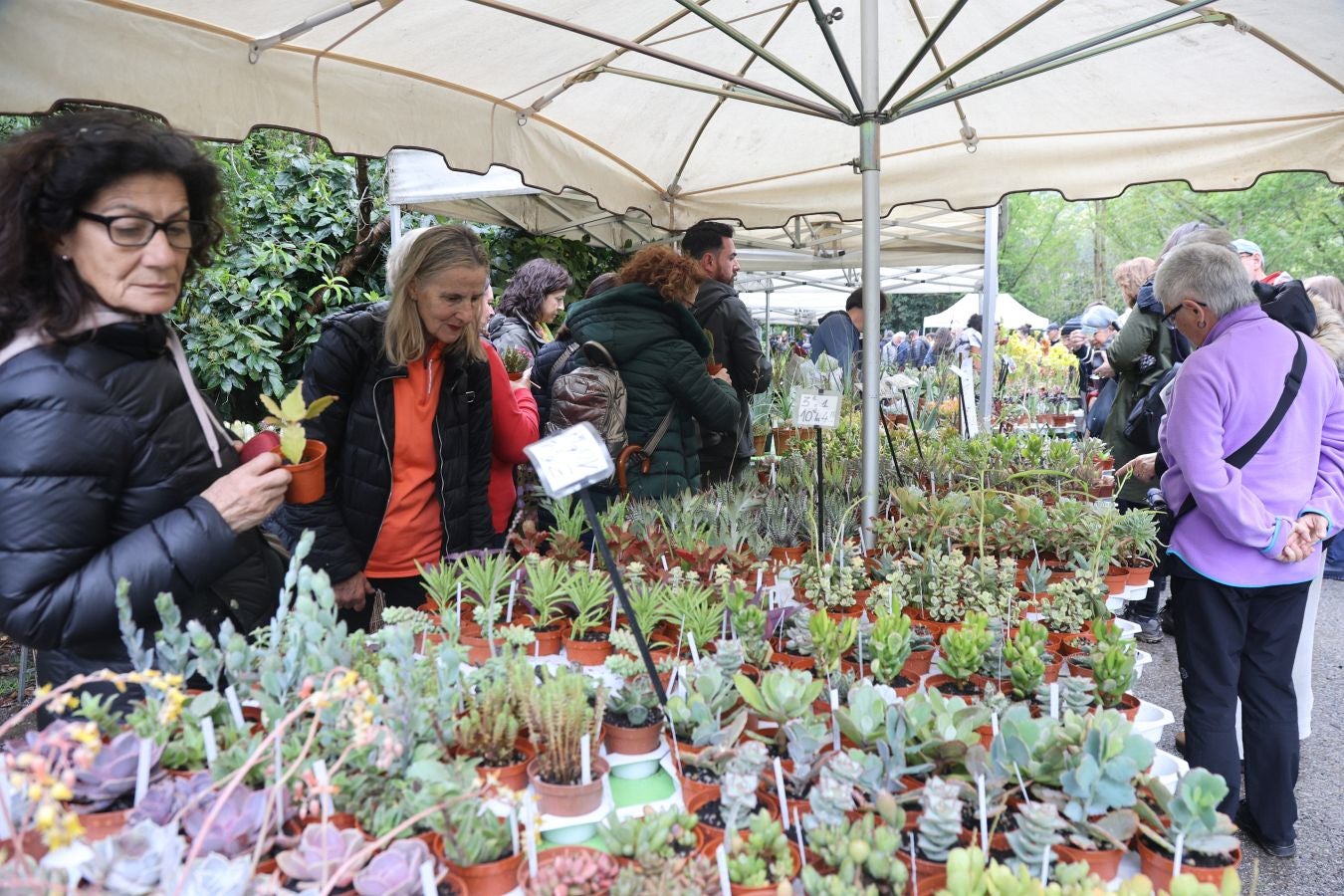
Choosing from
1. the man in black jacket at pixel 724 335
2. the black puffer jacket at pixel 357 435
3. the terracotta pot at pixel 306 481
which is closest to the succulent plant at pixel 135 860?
the terracotta pot at pixel 306 481

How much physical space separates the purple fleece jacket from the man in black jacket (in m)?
1.86

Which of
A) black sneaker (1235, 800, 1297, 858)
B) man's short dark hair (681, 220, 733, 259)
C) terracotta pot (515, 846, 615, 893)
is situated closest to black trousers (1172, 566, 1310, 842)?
black sneaker (1235, 800, 1297, 858)

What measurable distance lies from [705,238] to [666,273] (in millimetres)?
954

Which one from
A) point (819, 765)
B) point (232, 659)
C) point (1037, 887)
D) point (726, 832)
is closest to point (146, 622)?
point (232, 659)

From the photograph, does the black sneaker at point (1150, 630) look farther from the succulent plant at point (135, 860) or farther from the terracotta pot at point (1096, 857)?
the succulent plant at point (135, 860)

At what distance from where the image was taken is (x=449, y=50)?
268cm

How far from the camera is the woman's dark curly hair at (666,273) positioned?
10.3ft

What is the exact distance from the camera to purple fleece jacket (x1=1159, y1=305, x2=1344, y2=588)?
7.88 ft

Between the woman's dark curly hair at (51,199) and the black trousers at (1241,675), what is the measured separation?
290cm

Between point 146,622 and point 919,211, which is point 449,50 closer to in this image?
point 146,622

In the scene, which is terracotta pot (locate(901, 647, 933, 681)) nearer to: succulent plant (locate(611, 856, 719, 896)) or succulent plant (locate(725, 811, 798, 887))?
succulent plant (locate(725, 811, 798, 887))

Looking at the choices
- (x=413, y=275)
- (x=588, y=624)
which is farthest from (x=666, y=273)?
(x=588, y=624)

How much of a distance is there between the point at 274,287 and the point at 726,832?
6.14 metres

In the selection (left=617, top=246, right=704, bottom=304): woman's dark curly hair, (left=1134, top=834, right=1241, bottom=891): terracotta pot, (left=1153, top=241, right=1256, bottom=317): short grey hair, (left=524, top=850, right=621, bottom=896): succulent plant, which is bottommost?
(left=1134, top=834, right=1241, bottom=891): terracotta pot
